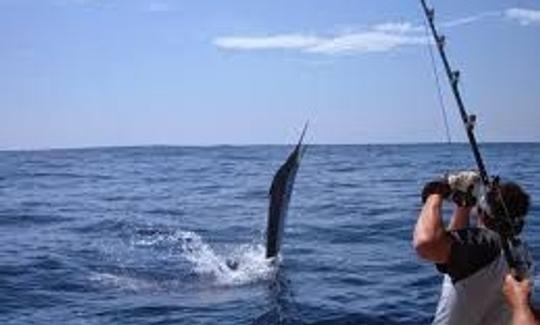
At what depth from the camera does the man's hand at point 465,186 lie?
Result: 15.1ft

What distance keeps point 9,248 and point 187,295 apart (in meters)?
6.36

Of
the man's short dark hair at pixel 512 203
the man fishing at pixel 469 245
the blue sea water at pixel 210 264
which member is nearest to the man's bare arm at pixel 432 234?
the man fishing at pixel 469 245

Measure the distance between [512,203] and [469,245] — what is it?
0.31 metres

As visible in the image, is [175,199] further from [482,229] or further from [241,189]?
[482,229]

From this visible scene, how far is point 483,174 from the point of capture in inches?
182

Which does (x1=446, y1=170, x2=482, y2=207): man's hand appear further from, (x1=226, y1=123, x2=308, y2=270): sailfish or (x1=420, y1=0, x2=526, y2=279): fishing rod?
(x1=226, y1=123, x2=308, y2=270): sailfish

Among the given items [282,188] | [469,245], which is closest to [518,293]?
[469,245]

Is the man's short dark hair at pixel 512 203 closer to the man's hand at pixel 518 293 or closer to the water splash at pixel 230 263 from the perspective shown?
the man's hand at pixel 518 293

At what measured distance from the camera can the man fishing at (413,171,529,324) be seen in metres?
4.38

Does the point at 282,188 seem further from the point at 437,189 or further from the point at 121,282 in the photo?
the point at 437,189

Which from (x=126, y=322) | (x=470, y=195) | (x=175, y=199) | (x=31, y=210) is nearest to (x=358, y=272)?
(x=126, y=322)

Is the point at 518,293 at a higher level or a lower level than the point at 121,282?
higher

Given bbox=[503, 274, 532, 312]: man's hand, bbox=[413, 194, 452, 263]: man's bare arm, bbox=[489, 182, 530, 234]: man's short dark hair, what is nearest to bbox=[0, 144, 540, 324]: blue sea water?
bbox=[489, 182, 530, 234]: man's short dark hair

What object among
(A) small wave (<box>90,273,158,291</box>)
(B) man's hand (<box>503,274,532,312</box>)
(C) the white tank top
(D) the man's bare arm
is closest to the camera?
(B) man's hand (<box>503,274,532,312</box>)
